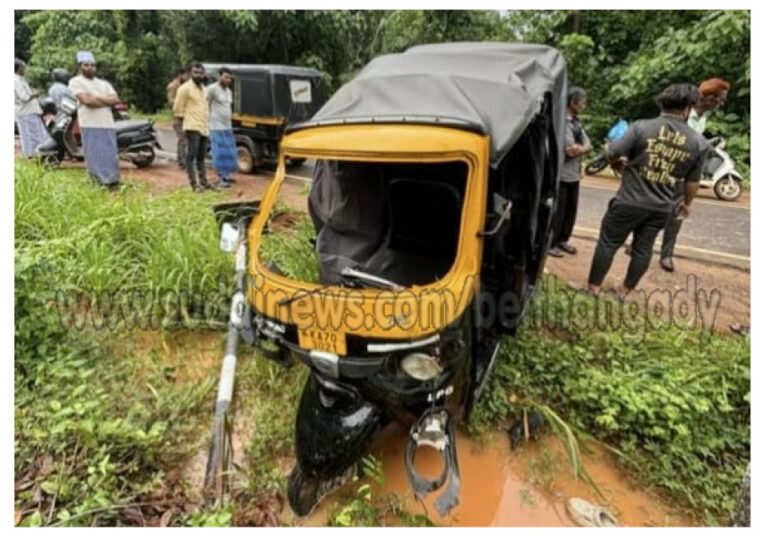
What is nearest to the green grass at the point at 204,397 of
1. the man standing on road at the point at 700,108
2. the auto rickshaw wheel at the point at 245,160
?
the man standing on road at the point at 700,108

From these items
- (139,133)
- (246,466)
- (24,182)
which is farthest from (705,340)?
(139,133)

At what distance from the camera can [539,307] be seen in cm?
421

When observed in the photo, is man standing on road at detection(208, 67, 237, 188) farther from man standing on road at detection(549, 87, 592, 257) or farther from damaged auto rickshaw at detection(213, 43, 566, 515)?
man standing on road at detection(549, 87, 592, 257)

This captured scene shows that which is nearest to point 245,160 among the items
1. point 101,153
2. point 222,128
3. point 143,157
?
point 222,128

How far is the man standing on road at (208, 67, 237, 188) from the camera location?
24.0 feet

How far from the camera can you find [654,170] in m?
3.77

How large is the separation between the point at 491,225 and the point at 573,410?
1.45 meters

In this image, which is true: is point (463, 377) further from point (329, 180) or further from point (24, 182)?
point (24, 182)

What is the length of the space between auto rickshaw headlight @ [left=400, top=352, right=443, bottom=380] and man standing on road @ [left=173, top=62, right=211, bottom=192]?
5.63 metres

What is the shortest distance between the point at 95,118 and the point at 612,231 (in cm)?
604

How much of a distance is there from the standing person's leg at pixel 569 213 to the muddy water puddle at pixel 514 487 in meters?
2.64

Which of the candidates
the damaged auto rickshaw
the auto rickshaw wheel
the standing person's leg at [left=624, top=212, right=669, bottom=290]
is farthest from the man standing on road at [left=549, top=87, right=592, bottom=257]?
the auto rickshaw wheel

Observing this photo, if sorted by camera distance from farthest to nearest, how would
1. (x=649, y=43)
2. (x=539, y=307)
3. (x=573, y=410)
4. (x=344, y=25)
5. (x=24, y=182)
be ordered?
1. (x=344, y=25)
2. (x=649, y=43)
3. (x=24, y=182)
4. (x=539, y=307)
5. (x=573, y=410)

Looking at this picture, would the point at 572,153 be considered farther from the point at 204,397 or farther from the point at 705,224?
the point at 204,397
